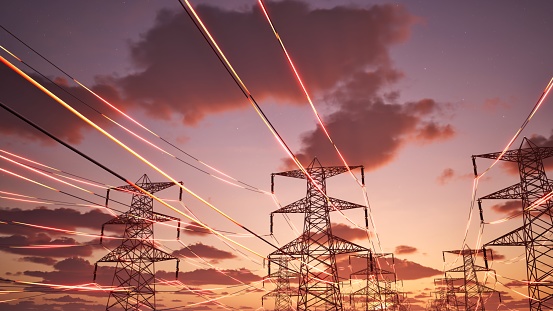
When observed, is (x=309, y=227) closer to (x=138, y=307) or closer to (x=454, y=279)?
(x=138, y=307)

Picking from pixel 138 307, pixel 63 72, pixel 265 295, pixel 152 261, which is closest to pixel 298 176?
pixel 152 261

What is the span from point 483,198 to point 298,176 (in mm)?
11394

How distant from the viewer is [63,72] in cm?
906

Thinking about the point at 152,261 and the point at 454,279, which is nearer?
the point at 152,261

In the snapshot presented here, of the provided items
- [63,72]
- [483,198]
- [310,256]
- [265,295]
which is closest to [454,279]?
[265,295]

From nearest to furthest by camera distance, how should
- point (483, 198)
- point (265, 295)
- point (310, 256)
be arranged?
1. point (310, 256)
2. point (483, 198)
3. point (265, 295)

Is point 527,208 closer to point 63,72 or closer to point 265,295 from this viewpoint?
point 63,72

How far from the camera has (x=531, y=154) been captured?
80.9 ft

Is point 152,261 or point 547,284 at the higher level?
point 152,261

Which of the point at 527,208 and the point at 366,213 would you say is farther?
the point at 366,213

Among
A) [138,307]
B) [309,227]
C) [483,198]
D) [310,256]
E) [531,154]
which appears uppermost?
[531,154]

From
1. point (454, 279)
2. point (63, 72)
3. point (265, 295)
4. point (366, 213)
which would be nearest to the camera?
point (63, 72)

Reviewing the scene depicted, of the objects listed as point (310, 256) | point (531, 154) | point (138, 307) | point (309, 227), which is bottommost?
point (138, 307)

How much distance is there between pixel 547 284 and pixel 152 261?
22.2 m
